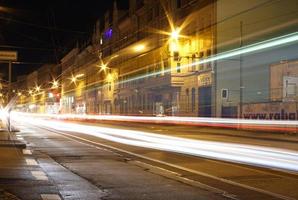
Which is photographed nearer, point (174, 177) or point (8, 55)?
point (174, 177)

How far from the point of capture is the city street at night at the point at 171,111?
11.4m

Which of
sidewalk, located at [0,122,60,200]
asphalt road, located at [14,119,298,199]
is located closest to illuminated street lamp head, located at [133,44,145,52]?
asphalt road, located at [14,119,298,199]

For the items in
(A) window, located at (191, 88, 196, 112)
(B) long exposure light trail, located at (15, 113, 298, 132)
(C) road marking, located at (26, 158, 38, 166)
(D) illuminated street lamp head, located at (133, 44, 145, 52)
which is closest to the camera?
(C) road marking, located at (26, 158, 38, 166)

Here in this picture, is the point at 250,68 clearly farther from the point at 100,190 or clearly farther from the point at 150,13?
the point at 100,190

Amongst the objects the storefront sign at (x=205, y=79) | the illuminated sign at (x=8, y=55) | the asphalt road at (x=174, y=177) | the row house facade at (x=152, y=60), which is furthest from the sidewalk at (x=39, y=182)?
the storefront sign at (x=205, y=79)

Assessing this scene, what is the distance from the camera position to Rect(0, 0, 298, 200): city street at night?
11352 millimetres

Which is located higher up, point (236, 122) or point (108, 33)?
point (108, 33)

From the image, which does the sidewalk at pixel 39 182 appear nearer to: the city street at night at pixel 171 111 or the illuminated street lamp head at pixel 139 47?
the city street at night at pixel 171 111

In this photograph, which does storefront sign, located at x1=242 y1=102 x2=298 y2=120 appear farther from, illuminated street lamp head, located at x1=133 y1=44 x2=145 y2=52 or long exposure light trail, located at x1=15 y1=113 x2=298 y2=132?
illuminated street lamp head, located at x1=133 y1=44 x2=145 y2=52

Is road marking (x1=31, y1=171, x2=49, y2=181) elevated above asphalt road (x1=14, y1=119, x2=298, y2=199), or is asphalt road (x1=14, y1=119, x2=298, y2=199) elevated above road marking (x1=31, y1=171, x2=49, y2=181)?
road marking (x1=31, y1=171, x2=49, y2=181)

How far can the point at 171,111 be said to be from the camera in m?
56.2

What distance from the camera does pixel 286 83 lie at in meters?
36.9

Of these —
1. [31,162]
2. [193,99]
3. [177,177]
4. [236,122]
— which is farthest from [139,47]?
[177,177]

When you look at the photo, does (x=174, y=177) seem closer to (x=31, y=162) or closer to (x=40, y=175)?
(x=40, y=175)
